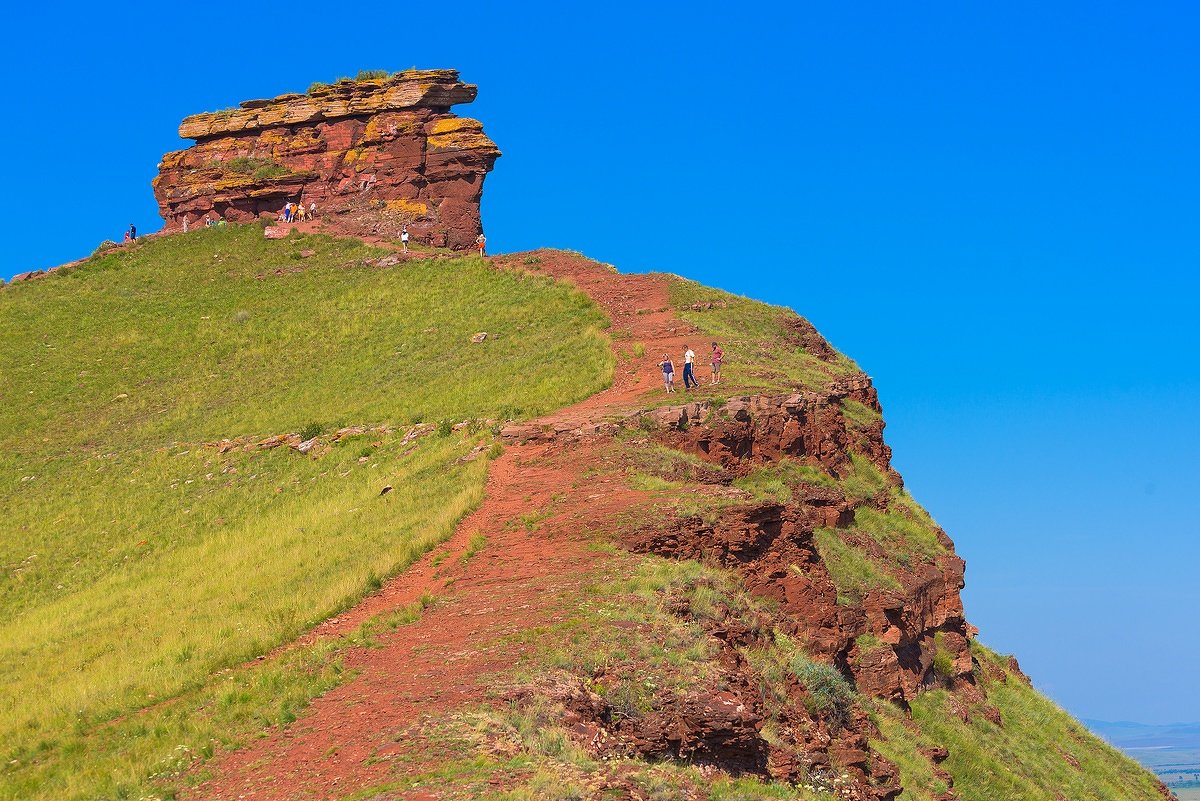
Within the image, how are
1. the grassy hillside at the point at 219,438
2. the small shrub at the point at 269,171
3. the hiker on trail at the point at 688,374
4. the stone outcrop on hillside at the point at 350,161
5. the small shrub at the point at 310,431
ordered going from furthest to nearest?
the small shrub at the point at 269,171
the stone outcrop on hillside at the point at 350,161
the small shrub at the point at 310,431
the hiker on trail at the point at 688,374
the grassy hillside at the point at 219,438

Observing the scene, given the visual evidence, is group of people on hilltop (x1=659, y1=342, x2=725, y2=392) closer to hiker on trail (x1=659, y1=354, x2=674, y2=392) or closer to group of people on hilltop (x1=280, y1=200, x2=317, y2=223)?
hiker on trail (x1=659, y1=354, x2=674, y2=392)

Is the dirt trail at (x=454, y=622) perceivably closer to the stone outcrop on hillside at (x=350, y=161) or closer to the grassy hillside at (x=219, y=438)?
the grassy hillside at (x=219, y=438)

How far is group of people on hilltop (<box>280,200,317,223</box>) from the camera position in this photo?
2183 inches

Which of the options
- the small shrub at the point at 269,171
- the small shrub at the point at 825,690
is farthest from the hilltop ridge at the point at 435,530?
the small shrub at the point at 269,171

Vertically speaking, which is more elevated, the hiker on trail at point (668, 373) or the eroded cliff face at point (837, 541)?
Answer: the hiker on trail at point (668, 373)

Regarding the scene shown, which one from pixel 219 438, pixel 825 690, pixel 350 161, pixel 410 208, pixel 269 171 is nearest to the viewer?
pixel 825 690

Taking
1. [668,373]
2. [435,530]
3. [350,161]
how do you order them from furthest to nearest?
[350,161] < [668,373] < [435,530]

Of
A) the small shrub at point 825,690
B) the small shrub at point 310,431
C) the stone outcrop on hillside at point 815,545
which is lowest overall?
the small shrub at point 825,690

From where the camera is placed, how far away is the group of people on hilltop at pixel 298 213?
55438 millimetres

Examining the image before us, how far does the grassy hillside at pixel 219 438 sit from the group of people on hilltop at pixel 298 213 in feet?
4.29

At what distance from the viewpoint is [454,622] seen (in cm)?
1931

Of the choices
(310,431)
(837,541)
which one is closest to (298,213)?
(310,431)

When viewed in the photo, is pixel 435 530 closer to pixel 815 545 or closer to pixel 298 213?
pixel 815 545

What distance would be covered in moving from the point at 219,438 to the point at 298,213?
18771 millimetres
